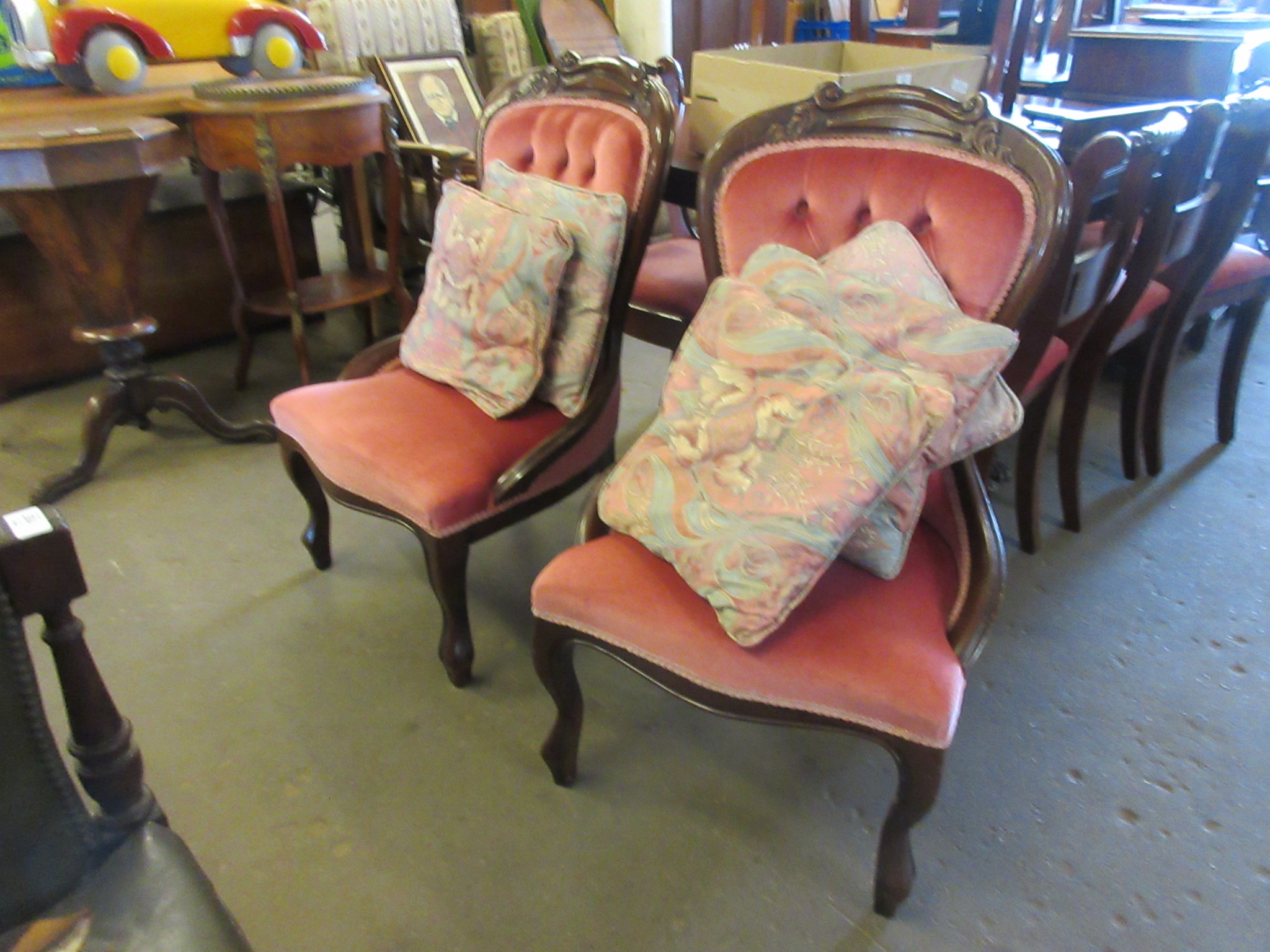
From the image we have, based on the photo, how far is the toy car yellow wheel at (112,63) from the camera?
233 cm

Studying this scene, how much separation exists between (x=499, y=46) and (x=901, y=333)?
2.99 meters

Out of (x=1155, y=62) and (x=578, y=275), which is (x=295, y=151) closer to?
(x=578, y=275)

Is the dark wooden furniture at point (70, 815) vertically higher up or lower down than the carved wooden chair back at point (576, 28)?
lower down

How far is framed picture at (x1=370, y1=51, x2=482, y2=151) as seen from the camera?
9.71 feet

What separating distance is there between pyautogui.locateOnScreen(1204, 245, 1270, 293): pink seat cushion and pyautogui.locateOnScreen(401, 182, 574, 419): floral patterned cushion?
1694mm

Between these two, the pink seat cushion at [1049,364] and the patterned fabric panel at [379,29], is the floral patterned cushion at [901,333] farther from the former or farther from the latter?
the patterned fabric panel at [379,29]

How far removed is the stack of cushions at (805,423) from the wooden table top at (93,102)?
1.77 meters

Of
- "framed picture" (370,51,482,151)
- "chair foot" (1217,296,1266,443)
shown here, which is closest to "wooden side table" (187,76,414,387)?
"framed picture" (370,51,482,151)

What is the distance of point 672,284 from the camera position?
196cm

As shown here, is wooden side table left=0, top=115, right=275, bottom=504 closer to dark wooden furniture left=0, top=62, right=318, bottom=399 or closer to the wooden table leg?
the wooden table leg

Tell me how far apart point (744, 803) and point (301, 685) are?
0.85 m

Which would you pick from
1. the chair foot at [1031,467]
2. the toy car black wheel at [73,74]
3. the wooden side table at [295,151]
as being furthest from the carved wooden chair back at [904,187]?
the toy car black wheel at [73,74]

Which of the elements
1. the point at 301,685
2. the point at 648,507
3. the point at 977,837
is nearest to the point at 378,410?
the point at 301,685

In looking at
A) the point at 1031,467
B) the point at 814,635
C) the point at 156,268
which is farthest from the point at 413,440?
the point at 156,268
